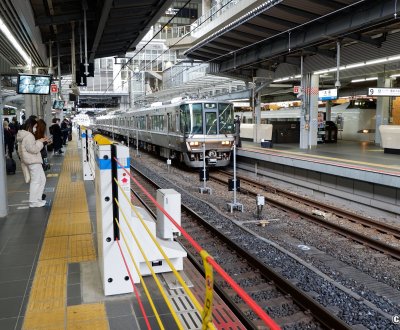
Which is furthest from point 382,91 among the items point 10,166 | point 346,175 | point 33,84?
point 10,166

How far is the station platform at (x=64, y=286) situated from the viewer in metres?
3.25

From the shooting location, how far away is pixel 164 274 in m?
4.36

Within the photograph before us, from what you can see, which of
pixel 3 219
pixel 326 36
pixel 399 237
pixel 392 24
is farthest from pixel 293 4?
pixel 3 219

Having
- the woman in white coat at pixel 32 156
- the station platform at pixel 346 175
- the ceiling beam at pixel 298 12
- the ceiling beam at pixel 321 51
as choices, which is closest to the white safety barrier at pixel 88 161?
the woman in white coat at pixel 32 156

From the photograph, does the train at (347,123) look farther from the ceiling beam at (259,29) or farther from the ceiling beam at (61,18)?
the ceiling beam at (61,18)

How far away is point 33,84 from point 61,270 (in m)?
7.06

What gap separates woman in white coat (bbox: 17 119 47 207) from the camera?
7.26m

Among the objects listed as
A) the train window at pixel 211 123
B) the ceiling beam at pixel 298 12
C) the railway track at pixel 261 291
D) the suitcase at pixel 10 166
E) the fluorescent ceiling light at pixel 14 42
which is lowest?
the railway track at pixel 261 291

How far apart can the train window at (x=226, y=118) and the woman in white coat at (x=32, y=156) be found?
839 cm

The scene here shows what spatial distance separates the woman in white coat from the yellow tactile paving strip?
15.9 inches

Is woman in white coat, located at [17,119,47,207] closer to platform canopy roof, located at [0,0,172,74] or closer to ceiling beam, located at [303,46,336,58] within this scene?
platform canopy roof, located at [0,0,172,74]

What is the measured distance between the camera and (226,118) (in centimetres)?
1512

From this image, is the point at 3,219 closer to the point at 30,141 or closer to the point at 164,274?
the point at 30,141

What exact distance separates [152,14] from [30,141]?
5.96m
